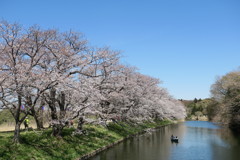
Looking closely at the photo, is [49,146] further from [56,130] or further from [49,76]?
[49,76]

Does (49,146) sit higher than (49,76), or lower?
lower

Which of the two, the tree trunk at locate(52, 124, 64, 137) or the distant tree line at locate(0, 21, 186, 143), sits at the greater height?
the distant tree line at locate(0, 21, 186, 143)

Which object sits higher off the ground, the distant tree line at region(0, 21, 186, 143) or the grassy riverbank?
the distant tree line at region(0, 21, 186, 143)

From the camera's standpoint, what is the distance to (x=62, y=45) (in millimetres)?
19766

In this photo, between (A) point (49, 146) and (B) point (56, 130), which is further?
(B) point (56, 130)

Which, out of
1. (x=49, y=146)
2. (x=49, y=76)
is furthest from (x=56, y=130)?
(x=49, y=76)

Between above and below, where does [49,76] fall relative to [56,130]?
above

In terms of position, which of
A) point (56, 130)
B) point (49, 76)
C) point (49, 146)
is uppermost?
point (49, 76)

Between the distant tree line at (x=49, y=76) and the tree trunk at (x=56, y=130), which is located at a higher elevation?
the distant tree line at (x=49, y=76)

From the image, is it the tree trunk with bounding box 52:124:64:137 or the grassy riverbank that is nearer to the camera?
the grassy riverbank

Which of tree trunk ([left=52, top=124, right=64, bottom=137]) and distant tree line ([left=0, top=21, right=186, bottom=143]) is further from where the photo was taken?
tree trunk ([left=52, top=124, right=64, bottom=137])

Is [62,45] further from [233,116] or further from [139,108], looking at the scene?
[233,116]

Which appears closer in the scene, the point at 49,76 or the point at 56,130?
the point at 49,76

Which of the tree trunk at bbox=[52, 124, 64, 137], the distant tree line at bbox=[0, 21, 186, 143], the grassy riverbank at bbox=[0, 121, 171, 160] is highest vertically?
the distant tree line at bbox=[0, 21, 186, 143]
